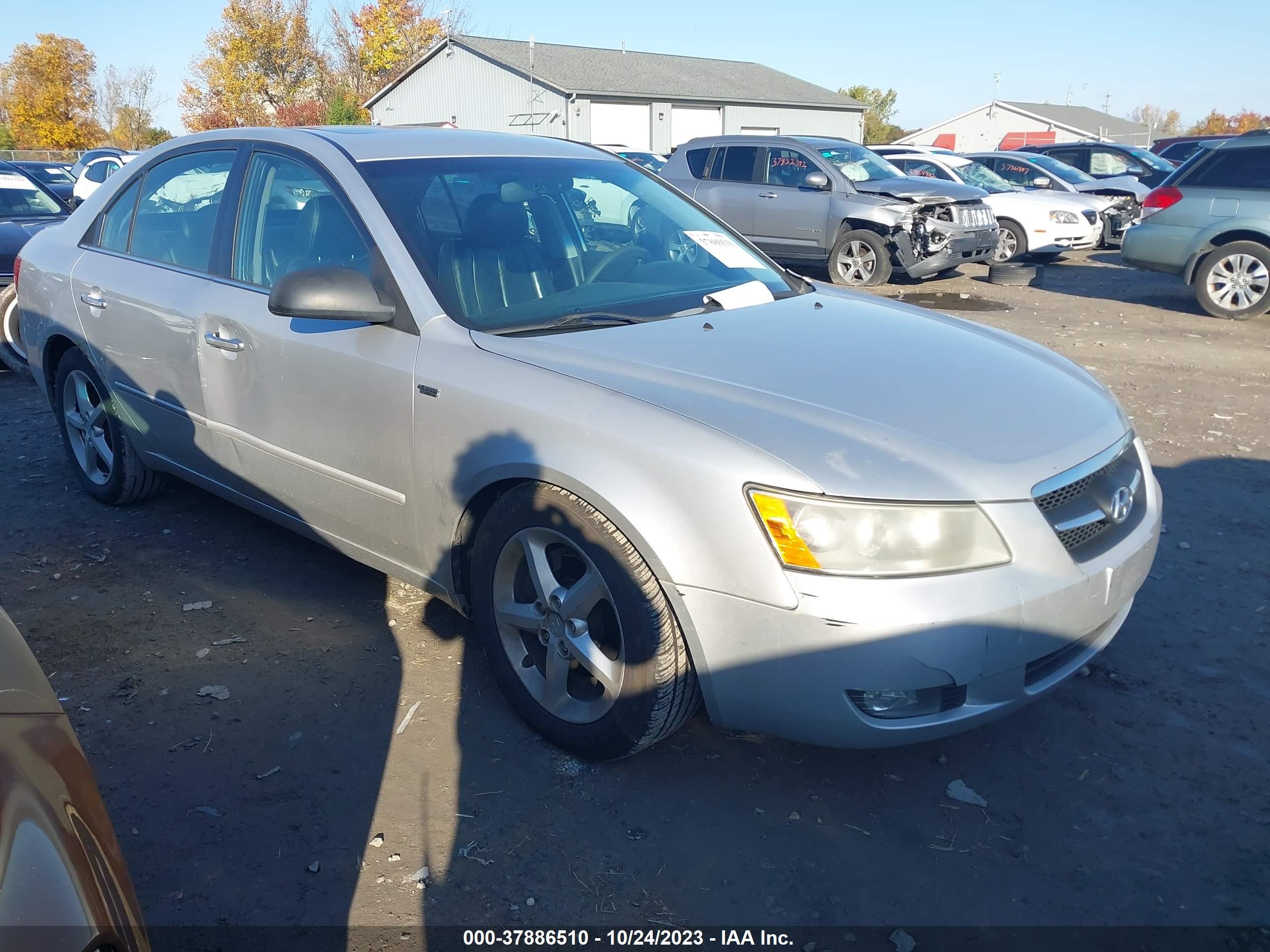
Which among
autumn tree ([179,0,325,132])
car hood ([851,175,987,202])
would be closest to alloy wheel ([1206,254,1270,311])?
car hood ([851,175,987,202])

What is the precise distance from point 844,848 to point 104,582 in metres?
3.27

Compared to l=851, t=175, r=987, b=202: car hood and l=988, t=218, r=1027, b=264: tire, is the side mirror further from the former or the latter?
l=988, t=218, r=1027, b=264: tire

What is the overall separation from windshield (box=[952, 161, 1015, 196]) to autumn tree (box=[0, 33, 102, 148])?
54.3 meters

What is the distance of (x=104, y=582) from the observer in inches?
168

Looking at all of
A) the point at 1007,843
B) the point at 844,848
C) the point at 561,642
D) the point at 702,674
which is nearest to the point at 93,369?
the point at 561,642

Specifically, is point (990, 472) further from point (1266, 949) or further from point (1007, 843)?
point (1266, 949)

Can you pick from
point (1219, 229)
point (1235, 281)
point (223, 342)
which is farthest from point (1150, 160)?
point (223, 342)

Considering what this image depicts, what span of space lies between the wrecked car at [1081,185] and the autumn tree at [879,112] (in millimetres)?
53541

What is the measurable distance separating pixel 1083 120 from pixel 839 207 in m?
65.3

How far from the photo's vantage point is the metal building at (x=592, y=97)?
3838 centimetres

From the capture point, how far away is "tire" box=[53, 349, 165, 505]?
479cm

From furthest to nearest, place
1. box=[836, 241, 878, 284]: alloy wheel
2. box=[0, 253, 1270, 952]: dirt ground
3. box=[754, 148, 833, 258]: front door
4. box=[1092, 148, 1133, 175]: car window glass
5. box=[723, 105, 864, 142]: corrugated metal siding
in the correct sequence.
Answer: box=[723, 105, 864, 142]: corrugated metal siding < box=[1092, 148, 1133, 175]: car window glass < box=[754, 148, 833, 258]: front door < box=[836, 241, 878, 284]: alloy wheel < box=[0, 253, 1270, 952]: dirt ground

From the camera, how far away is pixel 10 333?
7617 mm

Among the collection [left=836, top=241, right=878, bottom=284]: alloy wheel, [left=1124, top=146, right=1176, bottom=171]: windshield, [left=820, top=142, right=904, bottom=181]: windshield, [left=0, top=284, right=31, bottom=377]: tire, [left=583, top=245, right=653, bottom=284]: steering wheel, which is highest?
[left=1124, top=146, right=1176, bottom=171]: windshield
